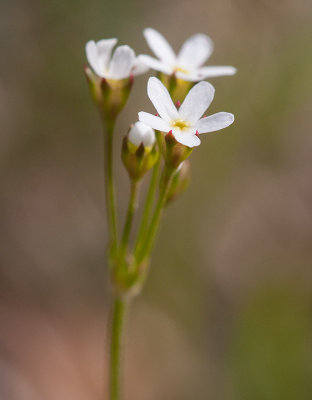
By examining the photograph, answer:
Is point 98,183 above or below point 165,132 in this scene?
below

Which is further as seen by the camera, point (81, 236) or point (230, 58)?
point (230, 58)

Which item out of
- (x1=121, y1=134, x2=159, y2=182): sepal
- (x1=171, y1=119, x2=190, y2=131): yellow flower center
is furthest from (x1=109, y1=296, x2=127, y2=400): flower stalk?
(x1=171, y1=119, x2=190, y2=131): yellow flower center

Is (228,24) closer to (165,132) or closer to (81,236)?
(81,236)

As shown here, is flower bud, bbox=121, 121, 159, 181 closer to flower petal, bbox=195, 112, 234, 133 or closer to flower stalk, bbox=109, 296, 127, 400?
flower petal, bbox=195, 112, 234, 133

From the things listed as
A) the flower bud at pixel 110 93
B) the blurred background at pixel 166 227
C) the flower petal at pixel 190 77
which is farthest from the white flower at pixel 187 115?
the blurred background at pixel 166 227

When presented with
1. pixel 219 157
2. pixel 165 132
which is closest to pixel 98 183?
pixel 219 157

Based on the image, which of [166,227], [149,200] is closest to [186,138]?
[149,200]
